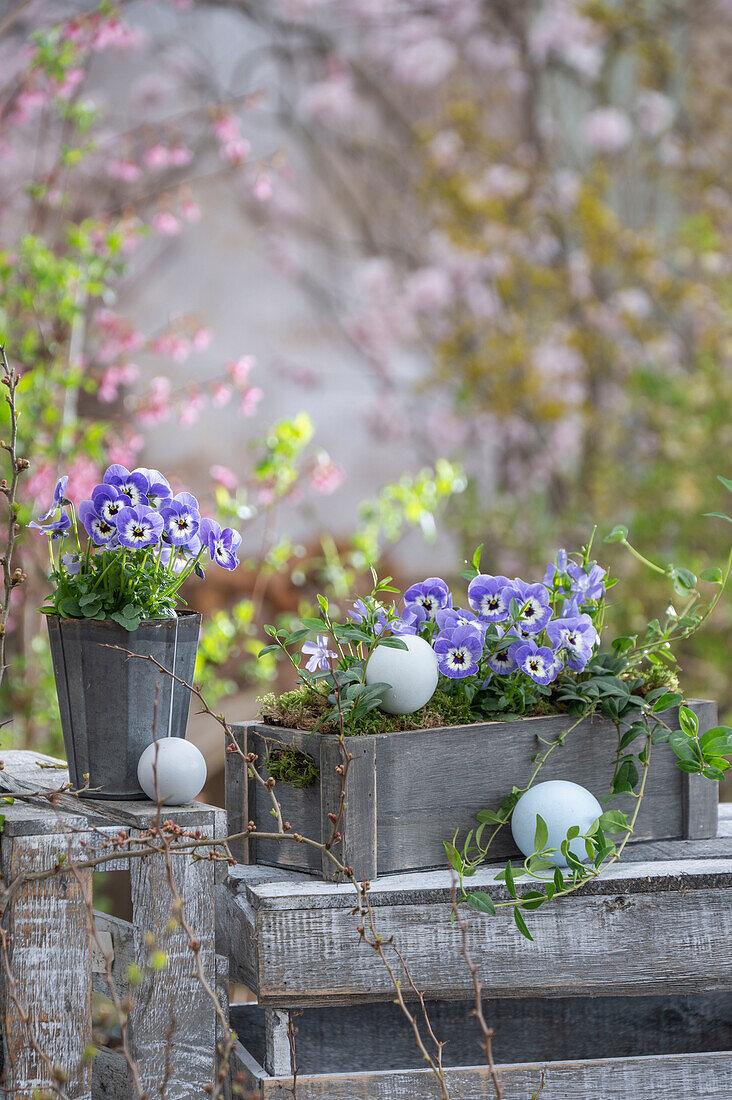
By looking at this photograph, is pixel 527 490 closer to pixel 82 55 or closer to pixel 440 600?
pixel 82 55

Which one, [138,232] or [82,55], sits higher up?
[82,55]

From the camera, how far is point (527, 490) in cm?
421

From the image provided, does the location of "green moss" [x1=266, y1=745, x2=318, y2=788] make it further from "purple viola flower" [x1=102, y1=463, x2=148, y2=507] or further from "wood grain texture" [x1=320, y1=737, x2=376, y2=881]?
"purple viola flower" [x1=102, y1=463, x2=148, y2=507]

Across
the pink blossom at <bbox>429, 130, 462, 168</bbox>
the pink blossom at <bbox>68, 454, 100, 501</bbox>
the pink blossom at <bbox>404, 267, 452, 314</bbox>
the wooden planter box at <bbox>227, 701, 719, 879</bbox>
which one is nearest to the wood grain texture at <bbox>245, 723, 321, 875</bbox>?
the wooden planter box at <bbox>227, 701, 719, 879</bbox>

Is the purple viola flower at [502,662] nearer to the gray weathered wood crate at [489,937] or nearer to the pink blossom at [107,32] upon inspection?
the gray weathered wood crate at [489,937]

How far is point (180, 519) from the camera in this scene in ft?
3.03

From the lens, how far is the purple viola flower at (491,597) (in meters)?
0.98

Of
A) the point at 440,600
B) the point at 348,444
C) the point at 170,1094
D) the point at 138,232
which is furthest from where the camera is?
the point at 348,444

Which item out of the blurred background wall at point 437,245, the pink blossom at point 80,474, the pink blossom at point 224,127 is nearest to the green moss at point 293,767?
the pink blossom at point 80,474

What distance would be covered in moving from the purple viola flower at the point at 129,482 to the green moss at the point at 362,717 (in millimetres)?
220

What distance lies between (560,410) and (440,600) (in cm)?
310

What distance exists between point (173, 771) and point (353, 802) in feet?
0.51

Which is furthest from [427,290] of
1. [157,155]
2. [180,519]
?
[180,519]

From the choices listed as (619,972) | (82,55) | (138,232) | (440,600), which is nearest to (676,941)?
(619,972)
